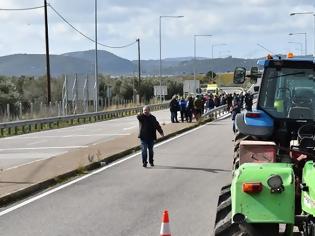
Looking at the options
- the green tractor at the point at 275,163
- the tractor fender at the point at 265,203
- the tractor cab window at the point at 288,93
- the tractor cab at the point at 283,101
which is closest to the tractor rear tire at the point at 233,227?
the green tractor at the point at 275,163

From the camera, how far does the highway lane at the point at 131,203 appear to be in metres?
8.77

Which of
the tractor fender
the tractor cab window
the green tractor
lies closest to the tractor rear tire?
the green tractor

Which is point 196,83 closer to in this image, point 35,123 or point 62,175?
point 35,123

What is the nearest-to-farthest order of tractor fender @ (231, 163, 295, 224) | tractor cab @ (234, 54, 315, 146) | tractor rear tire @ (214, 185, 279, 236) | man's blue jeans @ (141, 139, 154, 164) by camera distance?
tractor fender @ (231, 163, 295, 224) → tractor rear tire @ (214, 185, 279, 236) → tractor cab @ (234, 54, 315, 146) → man's blue jeans @ (141, 139, 154, 164)

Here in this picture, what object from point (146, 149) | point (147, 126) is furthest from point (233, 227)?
point (147, 126)

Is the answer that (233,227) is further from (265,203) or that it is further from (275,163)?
(275,163)

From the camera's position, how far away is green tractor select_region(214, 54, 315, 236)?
5094 millimetres

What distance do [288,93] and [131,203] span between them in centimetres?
368

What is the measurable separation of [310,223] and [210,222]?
4039 millimetres

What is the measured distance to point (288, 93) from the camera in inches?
331

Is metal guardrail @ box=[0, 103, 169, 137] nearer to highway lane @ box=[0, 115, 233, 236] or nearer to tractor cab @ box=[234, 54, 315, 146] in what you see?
highway lane @ box=[0, 115, 233, 236]

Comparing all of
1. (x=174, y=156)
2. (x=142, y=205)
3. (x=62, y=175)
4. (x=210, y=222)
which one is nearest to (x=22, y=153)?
(x=174, y=156)

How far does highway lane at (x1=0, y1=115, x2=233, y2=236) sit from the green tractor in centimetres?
167

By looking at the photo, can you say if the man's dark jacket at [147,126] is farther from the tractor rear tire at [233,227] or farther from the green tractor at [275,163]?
the tractor rear tire at [233,227]
